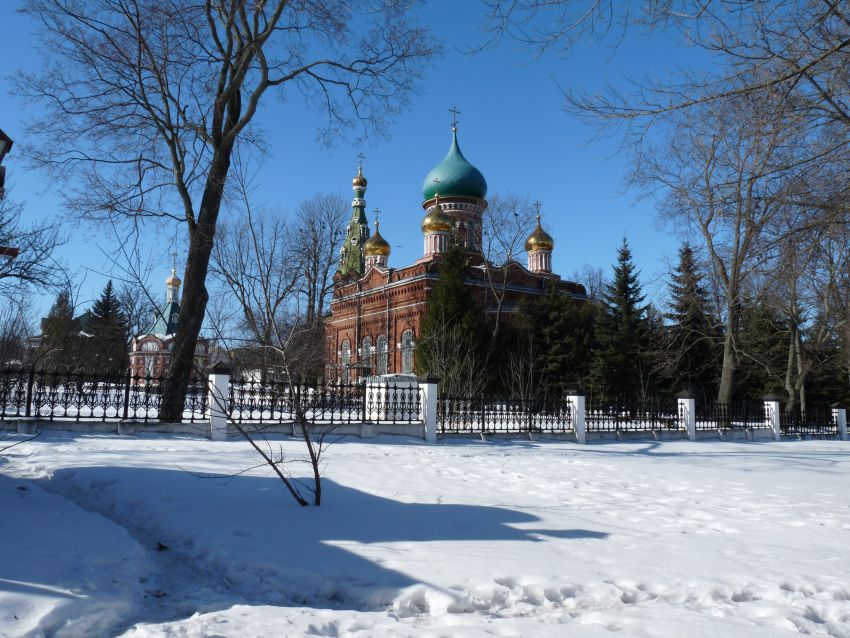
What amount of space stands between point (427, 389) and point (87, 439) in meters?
6.03

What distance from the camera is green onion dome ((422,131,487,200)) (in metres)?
37.0

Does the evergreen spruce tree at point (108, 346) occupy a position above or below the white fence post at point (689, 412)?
above

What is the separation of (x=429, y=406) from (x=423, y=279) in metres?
19.1

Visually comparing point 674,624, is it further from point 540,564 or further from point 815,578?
point 815,578

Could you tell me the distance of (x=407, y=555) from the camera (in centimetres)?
417

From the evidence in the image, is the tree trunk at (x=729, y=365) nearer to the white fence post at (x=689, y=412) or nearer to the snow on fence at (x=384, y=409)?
the snow on fence at (x=384, y=409)

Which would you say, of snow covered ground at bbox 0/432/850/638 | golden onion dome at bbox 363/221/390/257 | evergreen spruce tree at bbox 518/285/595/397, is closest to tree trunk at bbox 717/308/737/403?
evergreen spruce tree at bbox 518/285/595/397

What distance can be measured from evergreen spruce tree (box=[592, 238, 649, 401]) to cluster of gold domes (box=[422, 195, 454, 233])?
8.98m

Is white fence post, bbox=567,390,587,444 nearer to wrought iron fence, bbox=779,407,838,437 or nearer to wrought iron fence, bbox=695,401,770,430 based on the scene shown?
wrought iron fence, bbox=695,401,770,430

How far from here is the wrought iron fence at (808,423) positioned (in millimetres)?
19672

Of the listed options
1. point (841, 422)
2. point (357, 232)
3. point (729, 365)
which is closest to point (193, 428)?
point (729, 365)

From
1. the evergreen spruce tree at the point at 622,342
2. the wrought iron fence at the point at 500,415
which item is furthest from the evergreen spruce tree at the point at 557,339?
the wrought iron fence at the point at 500,415

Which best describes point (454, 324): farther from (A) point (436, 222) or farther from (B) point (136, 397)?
(B) point (136, 397)

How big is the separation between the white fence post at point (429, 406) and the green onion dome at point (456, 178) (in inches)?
997
